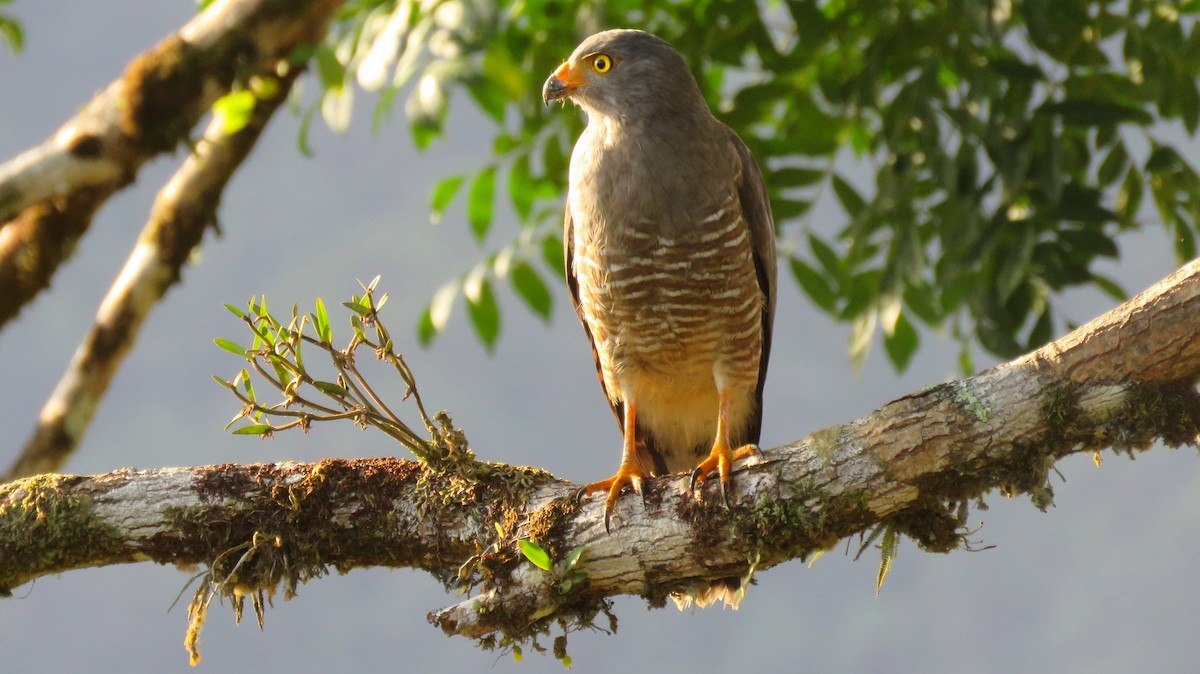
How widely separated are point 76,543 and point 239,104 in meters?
2.64

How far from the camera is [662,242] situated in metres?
3.72

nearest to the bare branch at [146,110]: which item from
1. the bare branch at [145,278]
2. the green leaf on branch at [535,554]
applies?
the bare branch at [145,278]

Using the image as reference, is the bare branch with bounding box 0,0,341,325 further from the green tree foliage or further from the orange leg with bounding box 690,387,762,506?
the orange leg with bounding box 690,387,762,506

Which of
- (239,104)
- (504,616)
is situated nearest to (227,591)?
(504,616)

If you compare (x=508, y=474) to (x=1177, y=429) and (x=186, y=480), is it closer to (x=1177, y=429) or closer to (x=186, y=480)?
(x=186, y=480)

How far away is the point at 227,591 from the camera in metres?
3.10

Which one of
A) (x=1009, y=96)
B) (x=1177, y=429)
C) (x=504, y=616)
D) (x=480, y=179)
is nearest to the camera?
(x=1177, y=429)

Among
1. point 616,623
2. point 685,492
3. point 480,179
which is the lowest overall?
point 616,623

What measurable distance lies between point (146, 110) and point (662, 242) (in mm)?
2604

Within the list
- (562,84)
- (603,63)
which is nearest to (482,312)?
(562,84)

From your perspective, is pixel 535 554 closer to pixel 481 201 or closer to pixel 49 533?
pixel 49 533

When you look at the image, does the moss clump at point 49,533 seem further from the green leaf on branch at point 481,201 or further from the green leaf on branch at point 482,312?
the green leaf on branch at point 481,201

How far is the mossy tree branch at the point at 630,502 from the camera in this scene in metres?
2.74

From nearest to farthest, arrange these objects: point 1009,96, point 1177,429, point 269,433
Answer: point 1177,429 < point 269,433 < point 1009,96
